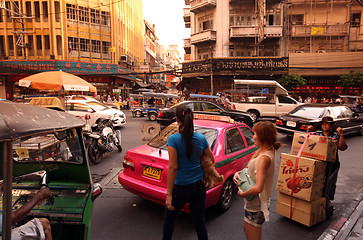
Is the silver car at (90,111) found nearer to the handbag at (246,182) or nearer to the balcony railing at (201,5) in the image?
the handbag at (246,182)

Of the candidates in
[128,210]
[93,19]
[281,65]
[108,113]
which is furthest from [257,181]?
[93,19]

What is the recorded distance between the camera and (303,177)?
319 cm

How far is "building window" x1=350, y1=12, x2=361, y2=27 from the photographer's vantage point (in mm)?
24266

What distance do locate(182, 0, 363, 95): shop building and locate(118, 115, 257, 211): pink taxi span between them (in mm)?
18633

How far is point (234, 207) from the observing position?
394 centimetres

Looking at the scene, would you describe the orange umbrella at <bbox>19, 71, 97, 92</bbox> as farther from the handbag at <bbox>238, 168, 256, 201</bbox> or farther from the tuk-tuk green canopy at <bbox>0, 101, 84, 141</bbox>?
the handbag at <bbox>238, 168, 256, 201</bbox>

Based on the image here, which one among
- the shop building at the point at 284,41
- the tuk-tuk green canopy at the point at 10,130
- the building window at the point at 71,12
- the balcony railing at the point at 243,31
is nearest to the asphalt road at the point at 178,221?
the tuk-tuk green canopy at the point at 10,130

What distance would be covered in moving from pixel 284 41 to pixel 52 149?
2646cm

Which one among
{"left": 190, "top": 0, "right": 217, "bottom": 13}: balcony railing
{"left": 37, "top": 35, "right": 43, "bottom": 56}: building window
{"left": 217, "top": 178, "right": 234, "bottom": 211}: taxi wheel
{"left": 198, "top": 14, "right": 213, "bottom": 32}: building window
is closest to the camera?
{"left": 217, "top": 178, "right": 234, "bottom": 211}: taxi wheel

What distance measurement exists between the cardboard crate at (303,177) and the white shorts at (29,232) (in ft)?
10.1

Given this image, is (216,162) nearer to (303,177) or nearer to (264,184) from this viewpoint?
(303,177)

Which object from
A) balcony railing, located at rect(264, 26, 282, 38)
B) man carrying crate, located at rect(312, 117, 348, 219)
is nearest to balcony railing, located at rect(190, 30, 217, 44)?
balcony railing, located at rect(264, 26, 282, 38)

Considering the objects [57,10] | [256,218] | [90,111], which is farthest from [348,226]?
[57,10]

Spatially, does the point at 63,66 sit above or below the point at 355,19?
below
